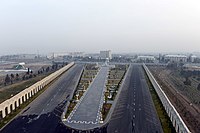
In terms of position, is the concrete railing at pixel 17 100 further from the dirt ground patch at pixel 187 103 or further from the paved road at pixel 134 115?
the dirt ground patch at pixel 187 103

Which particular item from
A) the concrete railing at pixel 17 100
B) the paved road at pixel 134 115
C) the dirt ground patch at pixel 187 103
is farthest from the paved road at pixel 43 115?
the dirt ground patch at pixel 187 103

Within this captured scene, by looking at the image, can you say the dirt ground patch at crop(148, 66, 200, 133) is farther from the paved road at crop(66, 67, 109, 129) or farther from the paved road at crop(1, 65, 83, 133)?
the paved road at crop(1, 65, 83, 133)

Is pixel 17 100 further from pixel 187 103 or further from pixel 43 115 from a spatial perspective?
pixel 187 103

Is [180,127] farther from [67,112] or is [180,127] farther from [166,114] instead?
[67,112]

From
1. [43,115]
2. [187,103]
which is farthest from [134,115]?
[43,115]

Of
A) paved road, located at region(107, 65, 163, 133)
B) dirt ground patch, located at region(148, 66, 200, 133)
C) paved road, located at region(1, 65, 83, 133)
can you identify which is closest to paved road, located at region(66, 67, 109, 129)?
paved road, located at region(1, 65, 83, 133)

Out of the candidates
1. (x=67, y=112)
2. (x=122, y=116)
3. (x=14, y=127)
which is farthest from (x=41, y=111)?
(x=122, y=116)
